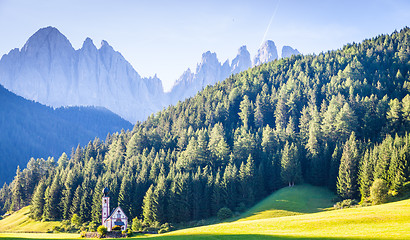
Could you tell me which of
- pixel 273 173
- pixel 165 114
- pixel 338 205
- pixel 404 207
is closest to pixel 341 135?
pixel 273 173

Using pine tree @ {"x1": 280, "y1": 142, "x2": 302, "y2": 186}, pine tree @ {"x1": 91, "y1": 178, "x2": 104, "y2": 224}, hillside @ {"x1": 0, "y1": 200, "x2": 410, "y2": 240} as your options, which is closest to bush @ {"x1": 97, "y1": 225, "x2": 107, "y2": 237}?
hillside @ {"x1": 0, "y1": 200, "x2": 410, "y2": 240}

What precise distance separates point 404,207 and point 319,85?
98519mm

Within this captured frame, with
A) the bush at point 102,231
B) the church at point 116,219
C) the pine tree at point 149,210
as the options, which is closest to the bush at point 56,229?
the church at point 116,219

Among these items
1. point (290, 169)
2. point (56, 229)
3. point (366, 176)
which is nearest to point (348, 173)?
point (366, 176)

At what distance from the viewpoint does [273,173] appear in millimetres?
104062

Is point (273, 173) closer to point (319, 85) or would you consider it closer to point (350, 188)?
point (350, 188)

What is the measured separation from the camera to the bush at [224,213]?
8750 cm

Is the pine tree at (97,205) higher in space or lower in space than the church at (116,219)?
higher

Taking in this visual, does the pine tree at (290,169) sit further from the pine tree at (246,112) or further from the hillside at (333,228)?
the hillside at (333,228)

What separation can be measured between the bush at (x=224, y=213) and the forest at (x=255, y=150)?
4.75 metres

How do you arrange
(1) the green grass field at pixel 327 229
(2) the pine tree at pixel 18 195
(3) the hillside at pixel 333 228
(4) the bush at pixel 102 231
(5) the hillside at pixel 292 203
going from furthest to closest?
(2) the pine tree at pixel 18 195 → (5) the hillside at pixel 292 203 → (4) the bush at pixel 102 231 → (1) the green grass field at pixel 327 229 → (3) the hillside at pixel 333 228

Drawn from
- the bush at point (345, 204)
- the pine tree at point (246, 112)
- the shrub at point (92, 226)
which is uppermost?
the pine tree at point (246, 112)

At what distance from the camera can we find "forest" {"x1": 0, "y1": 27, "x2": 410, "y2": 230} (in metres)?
93.7

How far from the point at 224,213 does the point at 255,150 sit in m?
30.7
